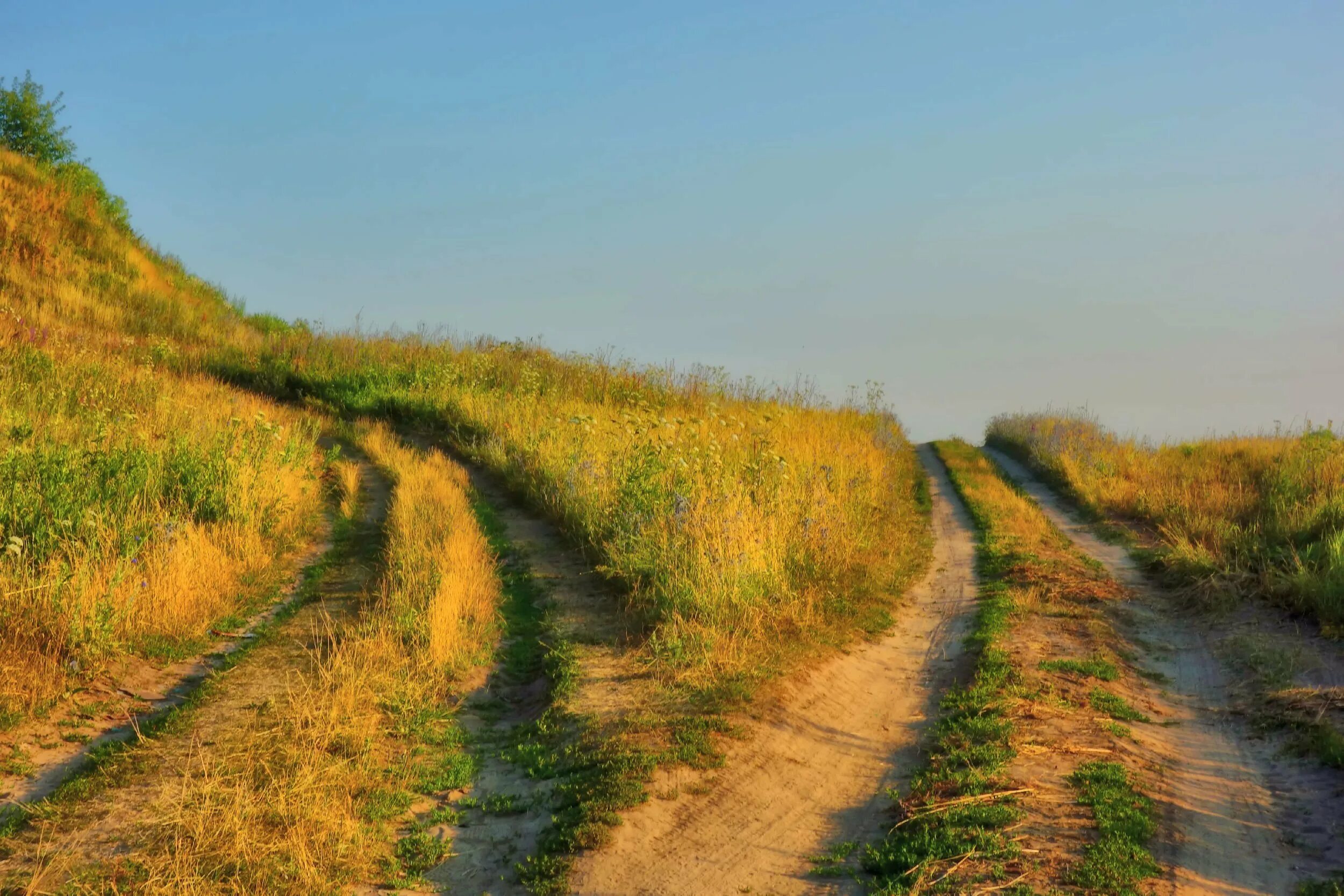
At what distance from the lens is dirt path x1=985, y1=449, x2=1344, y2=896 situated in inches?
172

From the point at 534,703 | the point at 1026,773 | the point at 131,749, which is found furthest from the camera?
the point at 534,703

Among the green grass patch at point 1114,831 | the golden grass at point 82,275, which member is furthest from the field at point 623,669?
the golden grass at point 82,275

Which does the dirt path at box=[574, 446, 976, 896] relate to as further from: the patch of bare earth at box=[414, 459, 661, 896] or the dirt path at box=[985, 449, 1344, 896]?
the dirt path at box=[985, 449, 1344, 896]

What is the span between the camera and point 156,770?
194 inches

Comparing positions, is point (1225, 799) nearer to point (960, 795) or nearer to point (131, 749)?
point (960, 795)

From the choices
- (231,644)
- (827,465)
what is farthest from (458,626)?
(827,465)

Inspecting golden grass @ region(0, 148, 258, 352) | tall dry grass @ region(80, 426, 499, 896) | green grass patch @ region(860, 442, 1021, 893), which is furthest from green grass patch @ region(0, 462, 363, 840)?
golden grass @ region(0, 148, 258, 352)

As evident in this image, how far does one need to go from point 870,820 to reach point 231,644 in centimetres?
523

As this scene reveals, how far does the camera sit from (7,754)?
4.99 meters

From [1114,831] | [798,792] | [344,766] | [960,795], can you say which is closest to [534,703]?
[344,766]

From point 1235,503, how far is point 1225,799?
882 cm

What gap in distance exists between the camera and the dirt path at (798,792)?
432 cm

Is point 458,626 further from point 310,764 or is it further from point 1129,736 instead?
point 1129,736

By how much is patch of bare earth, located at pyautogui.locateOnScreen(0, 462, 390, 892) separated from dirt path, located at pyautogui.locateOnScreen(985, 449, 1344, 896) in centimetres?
514
